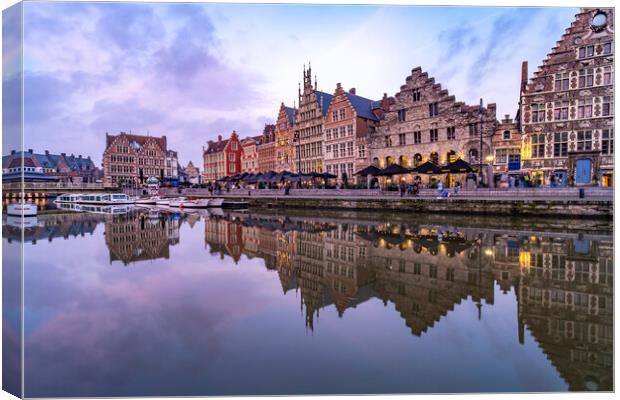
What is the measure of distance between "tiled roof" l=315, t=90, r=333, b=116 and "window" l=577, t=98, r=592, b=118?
29.7 m

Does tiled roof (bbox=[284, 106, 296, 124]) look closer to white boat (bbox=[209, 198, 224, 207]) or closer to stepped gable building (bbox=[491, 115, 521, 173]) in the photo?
white boat (bbox=[209, 198, 224, 207])

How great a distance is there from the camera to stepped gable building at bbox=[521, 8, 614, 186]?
29.1 m

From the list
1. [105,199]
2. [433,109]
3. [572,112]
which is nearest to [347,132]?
[433,109]

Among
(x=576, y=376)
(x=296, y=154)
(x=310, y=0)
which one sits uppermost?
(x=296, y=154)

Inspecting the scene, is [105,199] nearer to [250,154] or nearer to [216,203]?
[216,203]

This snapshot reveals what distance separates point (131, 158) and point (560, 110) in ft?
272

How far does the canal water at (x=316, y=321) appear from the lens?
446 centimetres

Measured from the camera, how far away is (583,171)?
97.5ft

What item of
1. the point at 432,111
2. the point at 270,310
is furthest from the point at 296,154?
the point at 270,310

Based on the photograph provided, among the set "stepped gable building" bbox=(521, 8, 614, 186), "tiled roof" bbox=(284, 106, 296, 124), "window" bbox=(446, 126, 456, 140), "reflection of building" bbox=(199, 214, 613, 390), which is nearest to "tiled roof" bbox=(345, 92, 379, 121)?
"window" bbox=(446, 126, 456, 140)

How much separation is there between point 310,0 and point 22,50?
3977 mm

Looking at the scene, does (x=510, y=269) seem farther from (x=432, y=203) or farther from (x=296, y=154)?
(x=296, y=154)

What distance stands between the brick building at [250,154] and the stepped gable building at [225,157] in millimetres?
4563

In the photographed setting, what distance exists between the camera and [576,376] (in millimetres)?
4512
